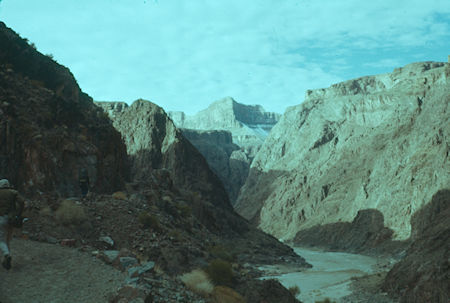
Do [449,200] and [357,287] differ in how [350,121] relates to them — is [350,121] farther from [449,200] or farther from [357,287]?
[357,287]

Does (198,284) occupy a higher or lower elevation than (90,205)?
lower

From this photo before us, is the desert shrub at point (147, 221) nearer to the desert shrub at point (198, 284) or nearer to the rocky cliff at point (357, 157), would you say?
the desert shrub at point (198, 284)

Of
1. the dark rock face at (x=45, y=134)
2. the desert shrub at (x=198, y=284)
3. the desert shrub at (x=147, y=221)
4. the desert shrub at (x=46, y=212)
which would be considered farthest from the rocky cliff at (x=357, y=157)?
the desert shrub at (x=46, y=212)

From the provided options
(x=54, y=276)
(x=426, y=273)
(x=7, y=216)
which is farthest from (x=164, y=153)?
(x=7, y=216)

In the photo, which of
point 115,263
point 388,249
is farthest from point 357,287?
point 388,249

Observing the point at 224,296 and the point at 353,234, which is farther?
the point at 353,234

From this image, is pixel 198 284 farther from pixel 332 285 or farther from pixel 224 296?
pixel 332 285
